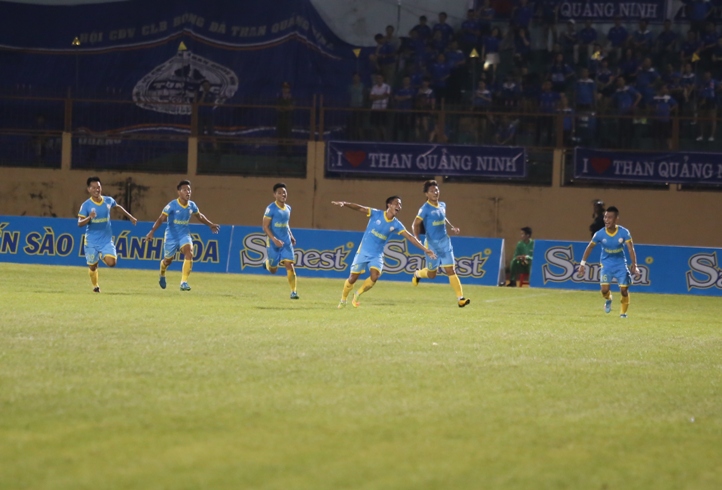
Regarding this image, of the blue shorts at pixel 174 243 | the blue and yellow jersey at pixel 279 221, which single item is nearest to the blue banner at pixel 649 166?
the blue and yellow jersey at pixel 279 221

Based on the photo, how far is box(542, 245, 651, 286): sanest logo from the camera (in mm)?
26828

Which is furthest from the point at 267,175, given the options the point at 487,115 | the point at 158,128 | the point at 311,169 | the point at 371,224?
the point at 371,224

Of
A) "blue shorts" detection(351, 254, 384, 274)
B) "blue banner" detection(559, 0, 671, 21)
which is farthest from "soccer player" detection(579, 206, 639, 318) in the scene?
"blue banner" detection(559, 0, 671, 21)

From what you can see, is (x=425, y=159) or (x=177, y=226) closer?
(x=177, y=226)

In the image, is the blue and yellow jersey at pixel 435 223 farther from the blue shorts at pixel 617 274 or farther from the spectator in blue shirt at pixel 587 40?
the spectator in blue shirt at pixel 587 40

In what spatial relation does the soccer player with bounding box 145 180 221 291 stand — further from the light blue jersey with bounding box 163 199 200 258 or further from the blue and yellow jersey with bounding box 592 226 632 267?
the blue and yellow jersey with bounding box 592 226 632 267

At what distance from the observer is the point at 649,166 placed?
2920 cm

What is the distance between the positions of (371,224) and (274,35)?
15.1 metres

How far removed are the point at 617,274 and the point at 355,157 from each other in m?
12.6

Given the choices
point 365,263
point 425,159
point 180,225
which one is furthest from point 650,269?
point 180,225

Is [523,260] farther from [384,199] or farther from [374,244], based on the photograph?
[374,244]

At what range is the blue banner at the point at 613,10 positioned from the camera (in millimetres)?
33094

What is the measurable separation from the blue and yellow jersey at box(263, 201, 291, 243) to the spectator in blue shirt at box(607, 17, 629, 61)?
48.1 feet

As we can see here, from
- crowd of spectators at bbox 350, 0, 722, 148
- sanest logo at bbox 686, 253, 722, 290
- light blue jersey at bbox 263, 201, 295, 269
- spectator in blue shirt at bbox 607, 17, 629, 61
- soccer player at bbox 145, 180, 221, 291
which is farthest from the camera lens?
spectator in blue shirt at bbox 607, 17, 629, 61
